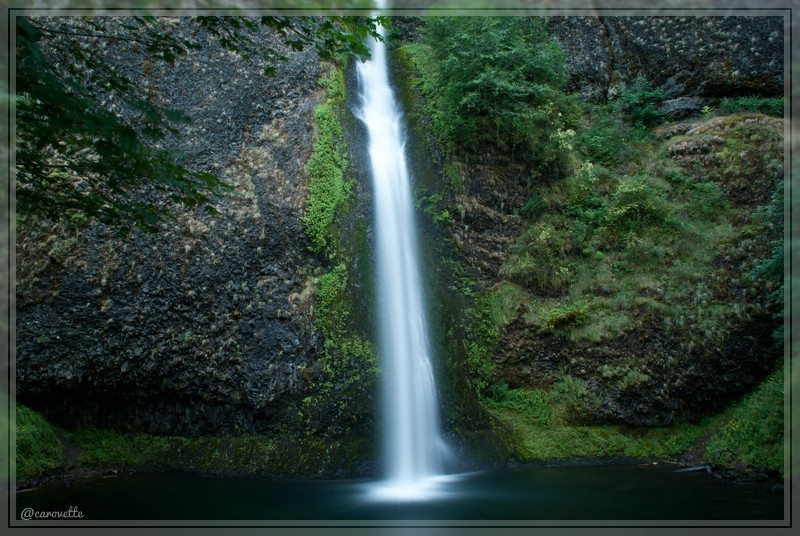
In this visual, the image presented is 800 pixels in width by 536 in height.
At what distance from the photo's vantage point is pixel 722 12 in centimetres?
1406

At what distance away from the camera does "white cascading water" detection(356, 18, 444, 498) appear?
8.33 meters

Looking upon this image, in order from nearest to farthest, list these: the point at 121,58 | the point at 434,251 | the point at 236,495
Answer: the point at 236,495 → the point at 434,251 → the point at 121,58

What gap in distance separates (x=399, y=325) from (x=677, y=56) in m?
11.1

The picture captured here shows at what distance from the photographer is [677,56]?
47.0ft

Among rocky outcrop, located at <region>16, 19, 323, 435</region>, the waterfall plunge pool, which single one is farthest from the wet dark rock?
the waterfall plunge pool

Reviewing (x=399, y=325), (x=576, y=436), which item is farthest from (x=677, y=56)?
(x=399, y=325)

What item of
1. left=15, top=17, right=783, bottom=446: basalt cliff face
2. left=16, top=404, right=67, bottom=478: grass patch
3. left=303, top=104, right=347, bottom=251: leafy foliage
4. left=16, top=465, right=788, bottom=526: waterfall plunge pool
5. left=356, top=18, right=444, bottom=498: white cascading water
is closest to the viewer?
left=16, top=465, right=788, bottom=526: waterfall plunge pool

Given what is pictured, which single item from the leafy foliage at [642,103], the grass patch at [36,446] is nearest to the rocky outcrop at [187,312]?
the grass patch at [36,446]

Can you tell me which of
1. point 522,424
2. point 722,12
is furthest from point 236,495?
point 722,12

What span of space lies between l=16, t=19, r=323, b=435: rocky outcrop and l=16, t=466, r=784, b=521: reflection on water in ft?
4.57

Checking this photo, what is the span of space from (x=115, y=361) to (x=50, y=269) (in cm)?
223

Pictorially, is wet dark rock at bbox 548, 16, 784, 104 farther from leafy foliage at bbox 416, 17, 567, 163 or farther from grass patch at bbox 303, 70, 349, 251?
grass patch at bbox 303, 70, 349, 251

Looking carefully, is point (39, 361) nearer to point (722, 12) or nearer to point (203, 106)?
point (203, 106)

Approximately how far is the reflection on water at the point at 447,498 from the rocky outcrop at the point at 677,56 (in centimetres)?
1007
